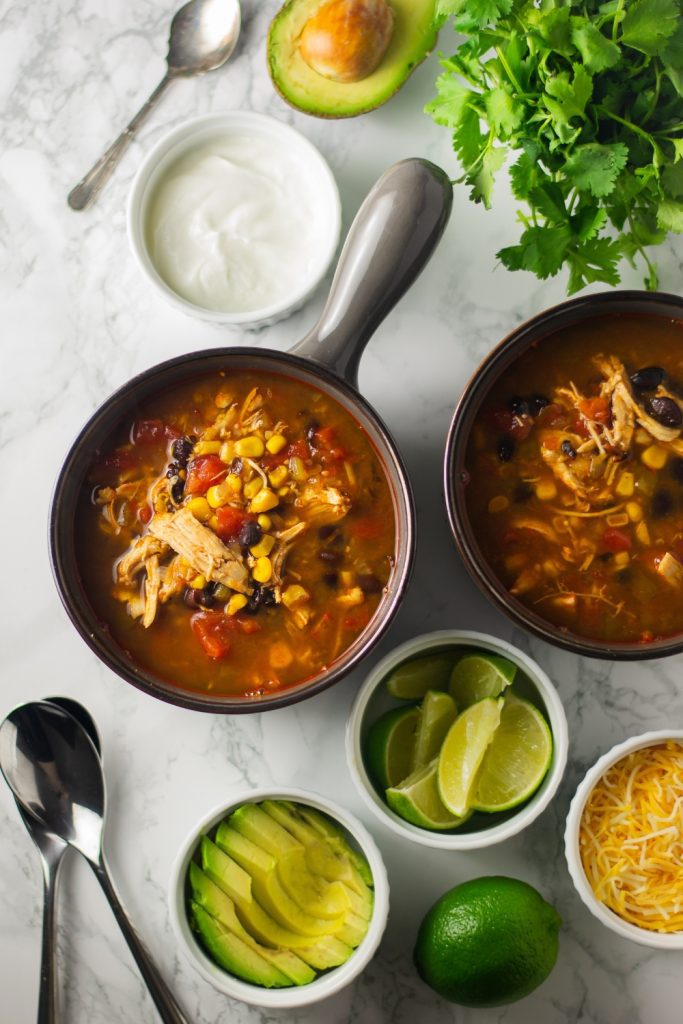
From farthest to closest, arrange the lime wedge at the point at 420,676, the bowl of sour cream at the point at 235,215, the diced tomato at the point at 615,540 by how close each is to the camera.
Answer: the bowl of sour cream at the point at 235,215 → the lime wedge at the point at 420,676 → the diced tomato at the point at 615,540

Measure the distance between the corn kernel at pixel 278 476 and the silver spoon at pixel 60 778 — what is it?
3.60ft

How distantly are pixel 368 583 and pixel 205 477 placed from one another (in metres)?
0.58

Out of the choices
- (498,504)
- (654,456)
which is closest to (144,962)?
(498,504)

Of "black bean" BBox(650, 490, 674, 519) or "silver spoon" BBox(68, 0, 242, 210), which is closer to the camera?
"black bean" BBox(650, 490, 674, 519)

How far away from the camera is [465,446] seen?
303 cm

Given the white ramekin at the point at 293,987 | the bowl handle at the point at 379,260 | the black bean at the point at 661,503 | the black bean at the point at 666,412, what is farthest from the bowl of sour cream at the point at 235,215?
the white ramekin at the point at 293,987

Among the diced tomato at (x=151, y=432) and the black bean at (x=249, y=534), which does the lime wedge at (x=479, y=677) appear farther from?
the diced tomato at (x=151, y=432)

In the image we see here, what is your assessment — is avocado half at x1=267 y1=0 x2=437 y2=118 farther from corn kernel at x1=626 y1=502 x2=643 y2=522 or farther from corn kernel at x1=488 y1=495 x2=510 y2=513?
corn kernel at x1=626 y1=502 x2=643 y2=522

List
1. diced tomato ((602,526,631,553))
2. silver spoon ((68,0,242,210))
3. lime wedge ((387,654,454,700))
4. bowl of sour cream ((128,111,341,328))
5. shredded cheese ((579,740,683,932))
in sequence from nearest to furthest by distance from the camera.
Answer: diced tomato ((602,526,631,553)) < shredded cheese ((579,740,683,932)) < lime wedge ((387,654,454,700)) < bowl of sour cream ((128,111,341,328)) < silver spoon ((68,0,242,210))

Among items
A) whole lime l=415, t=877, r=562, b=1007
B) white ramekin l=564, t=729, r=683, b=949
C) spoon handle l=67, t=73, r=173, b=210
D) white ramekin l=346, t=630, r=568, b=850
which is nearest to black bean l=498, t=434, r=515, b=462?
white ramekin l=346, t=630, r=568, b=850

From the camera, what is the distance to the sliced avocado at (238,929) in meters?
3.03

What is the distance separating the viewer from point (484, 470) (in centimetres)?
307

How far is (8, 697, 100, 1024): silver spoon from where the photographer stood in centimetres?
325

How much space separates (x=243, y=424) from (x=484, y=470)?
0.74 m
